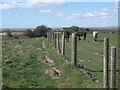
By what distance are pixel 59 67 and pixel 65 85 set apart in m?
4.46

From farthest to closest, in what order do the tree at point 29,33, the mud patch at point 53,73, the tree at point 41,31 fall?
the tree at point 29,33 < the tree at point 41,31 < the mud patch at point 53,73

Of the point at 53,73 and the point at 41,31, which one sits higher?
the point at 53,73

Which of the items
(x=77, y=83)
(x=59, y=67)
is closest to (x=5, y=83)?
(x=77, y=83)

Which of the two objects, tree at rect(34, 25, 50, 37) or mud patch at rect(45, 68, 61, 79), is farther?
tree at rect(34, 25, 50, 37)

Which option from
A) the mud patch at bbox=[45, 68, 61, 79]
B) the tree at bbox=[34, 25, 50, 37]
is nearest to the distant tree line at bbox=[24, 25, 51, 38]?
the tree at bbox=[34, 25, 50, 37]

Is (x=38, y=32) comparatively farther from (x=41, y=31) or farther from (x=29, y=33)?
(x=29, y=33)

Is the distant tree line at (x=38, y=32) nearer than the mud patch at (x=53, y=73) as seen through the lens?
No

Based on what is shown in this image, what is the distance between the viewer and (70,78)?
14000mm

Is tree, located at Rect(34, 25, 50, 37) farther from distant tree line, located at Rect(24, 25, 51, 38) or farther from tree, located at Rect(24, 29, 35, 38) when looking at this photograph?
tree, located at Rect(24, 29, 35, 38)

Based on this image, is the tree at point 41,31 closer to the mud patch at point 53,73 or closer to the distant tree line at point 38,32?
the distant tree line at point 38,32

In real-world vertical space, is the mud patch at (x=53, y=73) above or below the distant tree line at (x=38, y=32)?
above

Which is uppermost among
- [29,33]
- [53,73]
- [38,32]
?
[53,73]

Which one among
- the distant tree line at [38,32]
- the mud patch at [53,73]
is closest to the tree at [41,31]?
the distant tree line at [38,32]

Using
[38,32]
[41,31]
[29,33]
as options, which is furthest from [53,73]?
[29,33]
